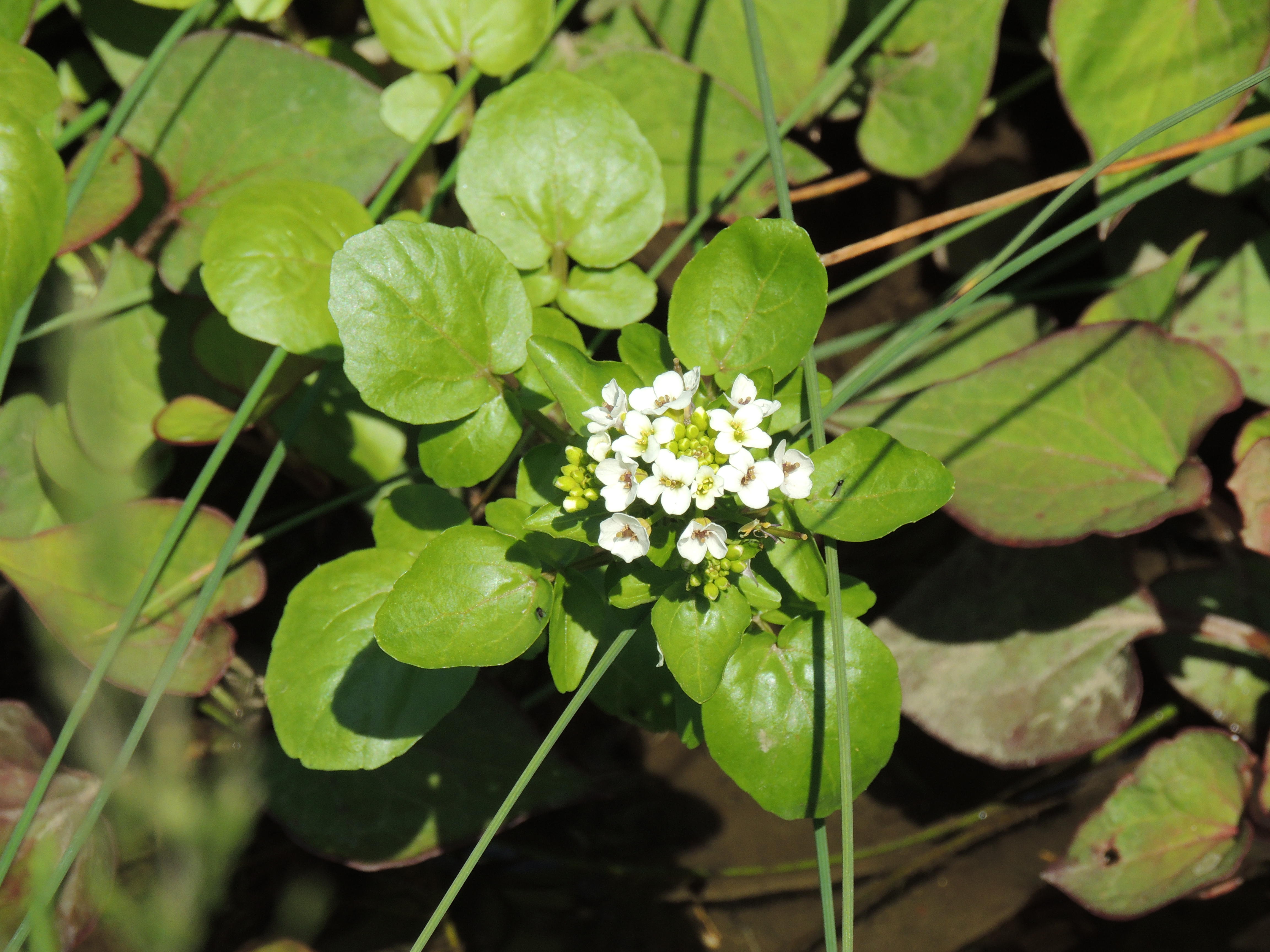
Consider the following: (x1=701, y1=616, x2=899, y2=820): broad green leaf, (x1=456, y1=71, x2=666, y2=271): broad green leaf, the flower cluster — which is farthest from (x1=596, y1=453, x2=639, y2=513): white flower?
A: (x1=456, y1=71, x2=666, y2=271): broad green leaf

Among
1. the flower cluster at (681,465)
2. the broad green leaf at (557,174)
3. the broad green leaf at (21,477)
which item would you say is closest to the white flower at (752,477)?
the flower cluster at (681,465)

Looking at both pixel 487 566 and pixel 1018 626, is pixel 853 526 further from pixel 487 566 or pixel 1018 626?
pixel 1018 626

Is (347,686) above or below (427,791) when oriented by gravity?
above

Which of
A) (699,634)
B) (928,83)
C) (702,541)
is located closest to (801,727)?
(699,634)

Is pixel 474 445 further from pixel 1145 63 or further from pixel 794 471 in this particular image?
pixel 1145 63

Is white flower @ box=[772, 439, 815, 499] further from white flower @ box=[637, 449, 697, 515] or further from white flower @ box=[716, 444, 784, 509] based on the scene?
white flower @ box=[637, 449, 697, 515]
